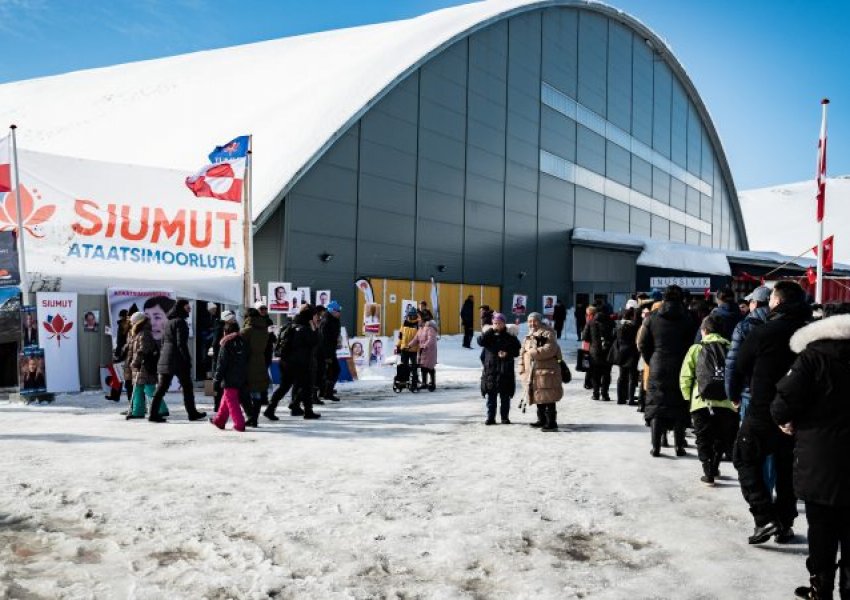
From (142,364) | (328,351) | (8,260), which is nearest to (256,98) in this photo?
(8,260)

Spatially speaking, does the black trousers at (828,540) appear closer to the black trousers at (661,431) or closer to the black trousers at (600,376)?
the black trousers at (661,431)

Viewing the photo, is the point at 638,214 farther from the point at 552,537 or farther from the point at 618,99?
the point at 552,537

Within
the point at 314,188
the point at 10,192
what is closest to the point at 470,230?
the point at 314,188

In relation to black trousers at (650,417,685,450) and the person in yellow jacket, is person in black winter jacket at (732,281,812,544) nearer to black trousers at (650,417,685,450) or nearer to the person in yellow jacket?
black trousers at (650,417,685,450)

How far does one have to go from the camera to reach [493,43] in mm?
27734

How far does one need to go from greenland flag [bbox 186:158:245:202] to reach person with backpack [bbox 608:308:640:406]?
7815 millimetres

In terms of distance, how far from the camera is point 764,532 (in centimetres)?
458

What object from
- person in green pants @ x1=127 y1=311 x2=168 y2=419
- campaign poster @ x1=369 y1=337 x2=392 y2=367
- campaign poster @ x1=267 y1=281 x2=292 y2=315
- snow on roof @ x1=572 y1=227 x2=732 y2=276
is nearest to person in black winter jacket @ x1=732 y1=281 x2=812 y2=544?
person in green pants @ x1=127 y1=311 x2=168 y2=419

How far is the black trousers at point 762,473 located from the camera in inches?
178

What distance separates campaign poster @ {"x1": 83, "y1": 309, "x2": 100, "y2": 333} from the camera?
Answer: 1196 centimetres

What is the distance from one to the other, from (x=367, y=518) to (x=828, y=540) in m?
3.11

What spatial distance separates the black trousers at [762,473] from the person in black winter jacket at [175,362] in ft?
23.9

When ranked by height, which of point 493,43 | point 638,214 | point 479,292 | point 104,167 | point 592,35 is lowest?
point 479,292

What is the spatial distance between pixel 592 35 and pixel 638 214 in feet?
34.4
